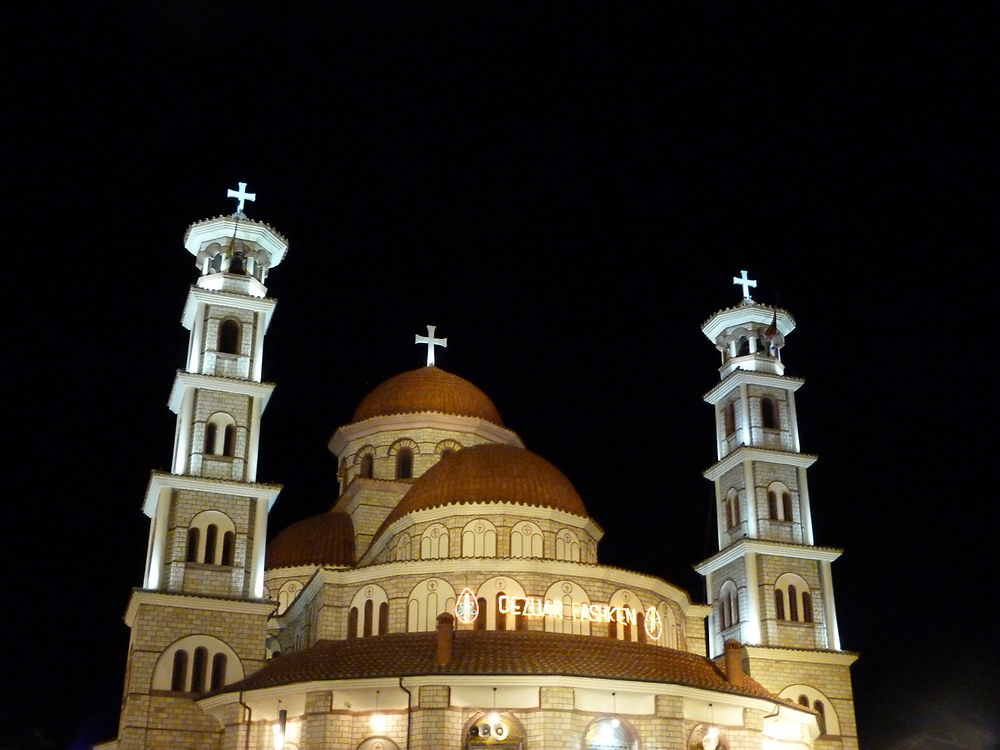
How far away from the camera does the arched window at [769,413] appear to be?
5284cm

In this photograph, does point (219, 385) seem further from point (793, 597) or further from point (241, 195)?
point (793, 597)

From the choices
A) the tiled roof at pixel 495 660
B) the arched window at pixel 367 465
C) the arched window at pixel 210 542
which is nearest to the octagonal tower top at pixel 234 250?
the arched window at pixel 367 465

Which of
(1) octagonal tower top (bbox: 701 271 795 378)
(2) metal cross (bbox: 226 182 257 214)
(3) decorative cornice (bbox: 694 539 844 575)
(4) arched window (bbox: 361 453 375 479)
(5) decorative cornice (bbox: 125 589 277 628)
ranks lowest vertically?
(5) decorative cornice (bbox: 125 589 277 628)

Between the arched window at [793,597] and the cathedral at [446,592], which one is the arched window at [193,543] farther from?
the arched window at [793,597]

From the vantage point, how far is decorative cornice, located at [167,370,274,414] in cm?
4512

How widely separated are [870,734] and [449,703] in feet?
107

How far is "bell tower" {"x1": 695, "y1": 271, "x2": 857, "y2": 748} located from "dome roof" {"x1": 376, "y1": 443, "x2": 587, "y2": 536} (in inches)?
344

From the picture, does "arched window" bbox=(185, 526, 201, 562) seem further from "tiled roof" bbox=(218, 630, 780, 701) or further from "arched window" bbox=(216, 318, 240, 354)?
"arched window" bbox=(216, 318, 240, 354)

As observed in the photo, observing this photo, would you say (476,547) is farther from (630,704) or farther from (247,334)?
(247,334)

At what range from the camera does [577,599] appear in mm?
40844

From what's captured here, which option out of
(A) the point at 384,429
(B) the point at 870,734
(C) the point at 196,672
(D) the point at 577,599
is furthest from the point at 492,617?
(B) the point at 870,734

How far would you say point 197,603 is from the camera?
40719 mm

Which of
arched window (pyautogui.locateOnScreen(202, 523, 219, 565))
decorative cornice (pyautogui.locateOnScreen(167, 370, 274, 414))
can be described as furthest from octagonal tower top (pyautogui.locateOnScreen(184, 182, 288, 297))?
arched window (pyautogui.locateOnScreen(202, 523, 219, 565))

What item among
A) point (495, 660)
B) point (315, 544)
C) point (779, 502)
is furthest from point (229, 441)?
point (779, 502)
